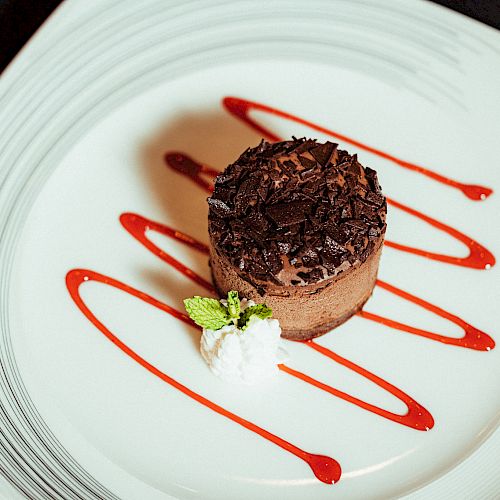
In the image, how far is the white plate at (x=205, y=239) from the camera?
2648 mm

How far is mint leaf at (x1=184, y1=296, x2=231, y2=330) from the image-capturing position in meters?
2.68

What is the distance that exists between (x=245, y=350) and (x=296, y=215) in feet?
1.63

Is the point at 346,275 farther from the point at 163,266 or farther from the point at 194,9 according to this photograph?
the point at 194,9

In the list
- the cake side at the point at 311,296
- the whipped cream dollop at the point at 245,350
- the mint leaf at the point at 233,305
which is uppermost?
the cake side at the point at 311,296

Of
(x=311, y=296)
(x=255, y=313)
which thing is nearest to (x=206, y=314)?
(x=255, y=313)

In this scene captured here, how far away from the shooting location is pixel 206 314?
2.69 meters

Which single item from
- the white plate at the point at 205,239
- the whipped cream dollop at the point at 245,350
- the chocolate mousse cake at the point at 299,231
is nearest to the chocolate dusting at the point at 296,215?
the chocolate mousse cake at the point at 299,231

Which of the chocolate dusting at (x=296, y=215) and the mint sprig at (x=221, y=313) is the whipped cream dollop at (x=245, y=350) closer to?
the mint sprig at (x=221, y=313)

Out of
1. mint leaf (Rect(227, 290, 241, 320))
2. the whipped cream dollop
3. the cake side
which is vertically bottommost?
the whipped cream dollop

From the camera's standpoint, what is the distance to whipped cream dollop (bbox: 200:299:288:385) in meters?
2.67

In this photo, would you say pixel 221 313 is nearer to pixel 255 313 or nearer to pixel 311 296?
pixel 255 313

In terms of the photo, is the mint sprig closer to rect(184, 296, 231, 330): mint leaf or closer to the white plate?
rect(184, 296, 231, 330): mint leaf

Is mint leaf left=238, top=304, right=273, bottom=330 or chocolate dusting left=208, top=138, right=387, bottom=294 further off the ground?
chocolate dusting left=208, top=138, right=387, bottom=294

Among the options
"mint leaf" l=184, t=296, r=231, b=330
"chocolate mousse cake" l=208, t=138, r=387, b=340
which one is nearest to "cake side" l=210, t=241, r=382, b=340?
"chocolate mousse cake" l=208, t=138, r=387, b=340
